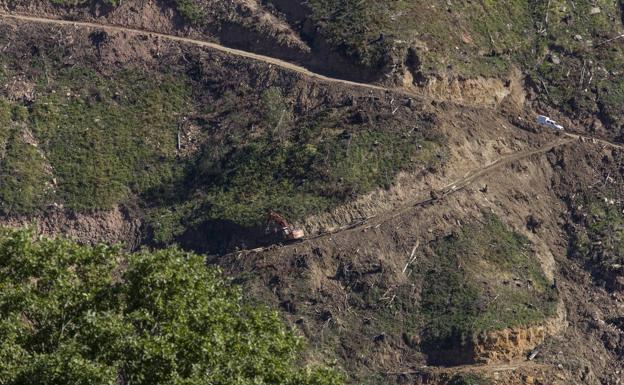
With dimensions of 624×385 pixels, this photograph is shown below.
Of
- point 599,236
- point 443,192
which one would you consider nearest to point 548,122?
point 599,236

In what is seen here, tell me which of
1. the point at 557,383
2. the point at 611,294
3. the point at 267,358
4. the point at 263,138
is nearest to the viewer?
the point at 267,358

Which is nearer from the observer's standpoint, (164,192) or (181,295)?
(181,295)

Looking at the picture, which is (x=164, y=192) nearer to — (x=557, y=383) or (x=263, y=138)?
(x=263, y=138)

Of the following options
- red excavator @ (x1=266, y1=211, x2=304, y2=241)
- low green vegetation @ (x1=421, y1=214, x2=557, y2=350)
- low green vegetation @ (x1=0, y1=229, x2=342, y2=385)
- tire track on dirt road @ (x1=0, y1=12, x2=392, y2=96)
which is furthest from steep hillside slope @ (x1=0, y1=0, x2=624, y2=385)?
low green vegetation @ (x1=0, y1=229, x2=342, y2=385)

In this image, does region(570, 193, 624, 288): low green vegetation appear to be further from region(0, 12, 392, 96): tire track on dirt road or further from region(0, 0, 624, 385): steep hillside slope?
region(0, 12, 392, 96): tire track on dirt road

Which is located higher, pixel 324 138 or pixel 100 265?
pixel 100 265

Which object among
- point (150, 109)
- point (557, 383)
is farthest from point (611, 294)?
point (150, 109)
